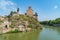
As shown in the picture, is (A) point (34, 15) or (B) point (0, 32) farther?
(A) point (34, 15)

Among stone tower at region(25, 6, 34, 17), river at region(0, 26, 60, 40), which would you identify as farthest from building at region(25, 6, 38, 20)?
river at region(0, 26, 60, 40)

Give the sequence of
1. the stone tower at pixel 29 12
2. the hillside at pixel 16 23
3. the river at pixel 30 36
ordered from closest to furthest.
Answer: the river at pixel 30 36, the hillside at pixel 16 23, the stone tower at pixel 29 12

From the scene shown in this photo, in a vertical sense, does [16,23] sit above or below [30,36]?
above

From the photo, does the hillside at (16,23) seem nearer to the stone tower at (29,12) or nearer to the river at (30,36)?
the stone tower at (29,12)

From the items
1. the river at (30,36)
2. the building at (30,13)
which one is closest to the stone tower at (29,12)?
the building at (30,13)

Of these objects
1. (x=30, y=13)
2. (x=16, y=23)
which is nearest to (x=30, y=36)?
(x=16, y=23)

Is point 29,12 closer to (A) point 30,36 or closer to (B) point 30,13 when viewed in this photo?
(B) point 30,13

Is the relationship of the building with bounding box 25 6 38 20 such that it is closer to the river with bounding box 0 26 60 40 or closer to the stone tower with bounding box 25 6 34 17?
the stone tower with bounding box 25 6 34 17

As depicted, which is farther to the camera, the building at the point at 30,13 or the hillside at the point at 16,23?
the building at the point at 30,13

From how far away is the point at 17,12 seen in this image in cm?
4216

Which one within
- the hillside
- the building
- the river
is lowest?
the river

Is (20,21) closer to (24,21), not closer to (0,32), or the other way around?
(24,21)

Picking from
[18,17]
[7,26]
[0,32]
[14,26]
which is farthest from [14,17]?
[0,32]

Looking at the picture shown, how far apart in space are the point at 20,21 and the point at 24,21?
1.30 m
